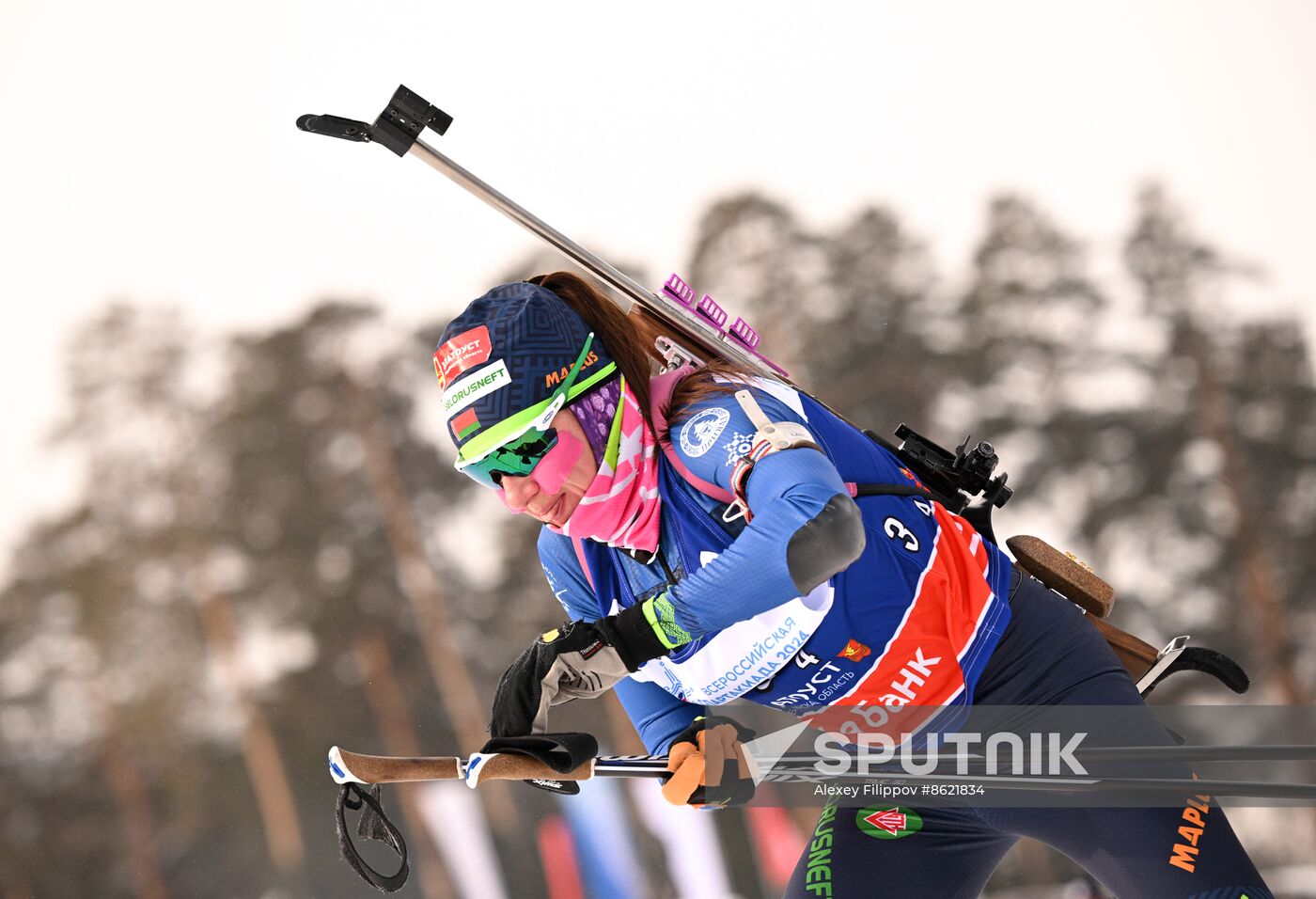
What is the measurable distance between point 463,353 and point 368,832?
71 centimetres

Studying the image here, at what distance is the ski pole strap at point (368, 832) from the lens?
62.9 inches

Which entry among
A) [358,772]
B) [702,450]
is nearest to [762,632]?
[702,450]

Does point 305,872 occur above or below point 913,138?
below

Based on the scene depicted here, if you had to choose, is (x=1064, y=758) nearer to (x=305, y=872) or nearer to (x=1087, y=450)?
(x=1087, y=450)

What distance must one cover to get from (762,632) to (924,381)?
3.91m

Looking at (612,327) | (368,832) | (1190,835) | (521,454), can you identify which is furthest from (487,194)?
(1190,835)

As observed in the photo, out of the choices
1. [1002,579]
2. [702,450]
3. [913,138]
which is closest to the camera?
[702,450]

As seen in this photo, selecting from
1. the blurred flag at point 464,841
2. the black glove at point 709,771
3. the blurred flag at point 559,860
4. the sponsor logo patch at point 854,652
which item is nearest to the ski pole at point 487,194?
the sponsor logo patch at point 854,652

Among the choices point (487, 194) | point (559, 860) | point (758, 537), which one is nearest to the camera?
point (758, 537)

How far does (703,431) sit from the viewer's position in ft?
5.08

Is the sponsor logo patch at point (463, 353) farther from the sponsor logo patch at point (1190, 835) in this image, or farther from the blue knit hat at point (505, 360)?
the sponsor logo patch at point (1190, 835)

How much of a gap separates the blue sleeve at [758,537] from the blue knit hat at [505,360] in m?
0.24

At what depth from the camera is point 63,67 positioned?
19.1ft

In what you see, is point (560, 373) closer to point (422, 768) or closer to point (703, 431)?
point (703, 431)
